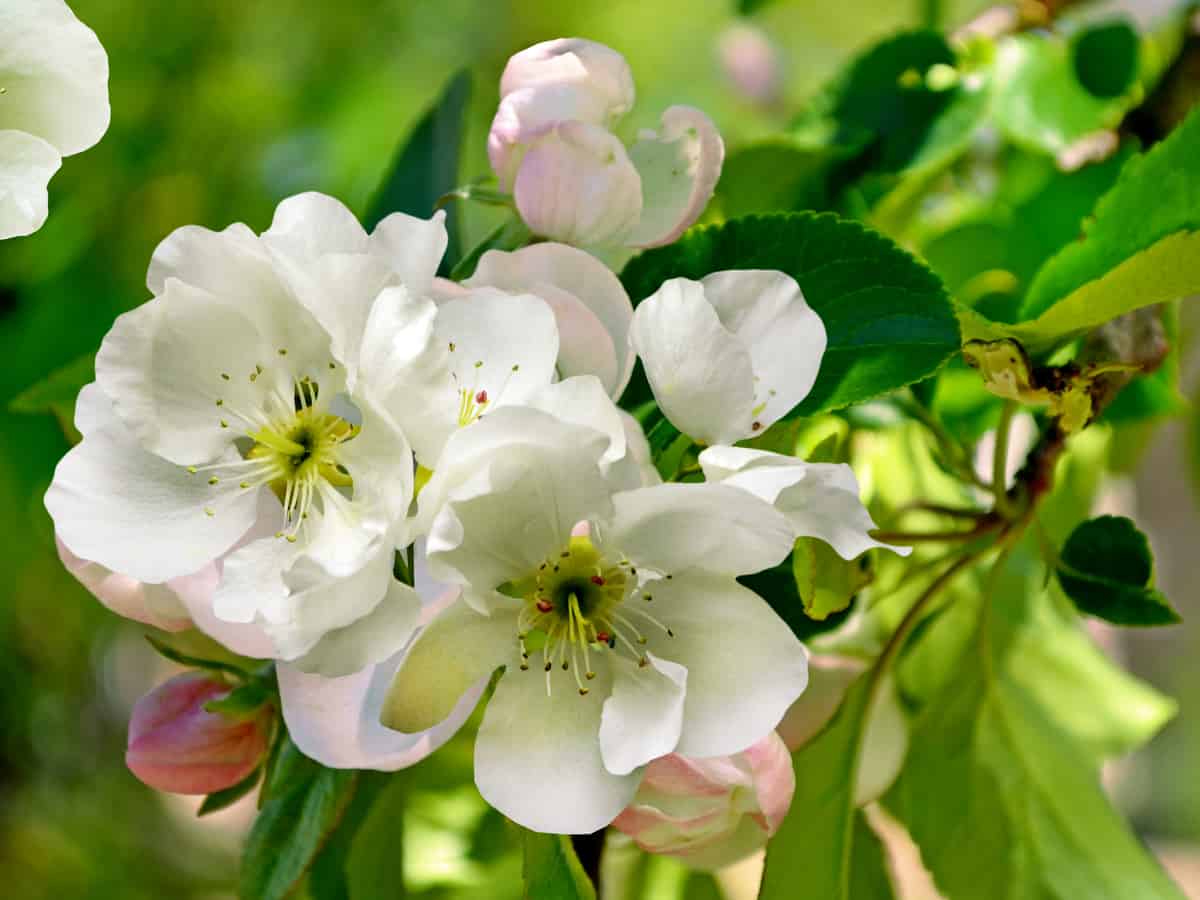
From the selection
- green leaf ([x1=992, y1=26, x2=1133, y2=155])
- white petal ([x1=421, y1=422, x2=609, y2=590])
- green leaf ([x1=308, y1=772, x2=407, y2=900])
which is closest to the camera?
white petal ([x1=421, y1=422, x2=609, y2=590])

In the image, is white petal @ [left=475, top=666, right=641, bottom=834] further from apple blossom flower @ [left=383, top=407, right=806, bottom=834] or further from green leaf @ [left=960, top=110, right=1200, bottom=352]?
green leaf @ [left=960, top=110, right=1200, bottom=352]

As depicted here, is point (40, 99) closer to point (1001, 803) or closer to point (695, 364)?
point (695, 364)

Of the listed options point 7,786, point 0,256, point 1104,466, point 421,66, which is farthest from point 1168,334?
point 7,786

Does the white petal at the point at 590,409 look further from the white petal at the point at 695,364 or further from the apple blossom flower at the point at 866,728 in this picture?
the apple blossom flower at the point at 866,728

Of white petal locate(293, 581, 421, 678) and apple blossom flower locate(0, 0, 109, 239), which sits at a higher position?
apple blossom flower locate(0, 0, 109, 239)

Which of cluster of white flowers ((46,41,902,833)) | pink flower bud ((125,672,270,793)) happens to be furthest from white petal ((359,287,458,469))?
pink flower bud ((125,672,270,793))

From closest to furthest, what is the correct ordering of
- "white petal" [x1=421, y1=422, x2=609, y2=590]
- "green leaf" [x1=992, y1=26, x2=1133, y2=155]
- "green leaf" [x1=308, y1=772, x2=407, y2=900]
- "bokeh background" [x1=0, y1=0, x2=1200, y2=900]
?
"white petal" [x1=421, y1=422, x2=609, y2=590], "green leaf" [x1=308, y1=772, x2=407, y2=900], "green leaf" [x1=992, y1=26, x2=1133, y2=155], "bokeh background" [x1=0, y1=0, x2=1200, y2=900]

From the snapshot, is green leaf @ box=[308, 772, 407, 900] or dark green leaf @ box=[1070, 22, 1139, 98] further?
dark green leaf @ box=[1070, 22, 1139, 98]
